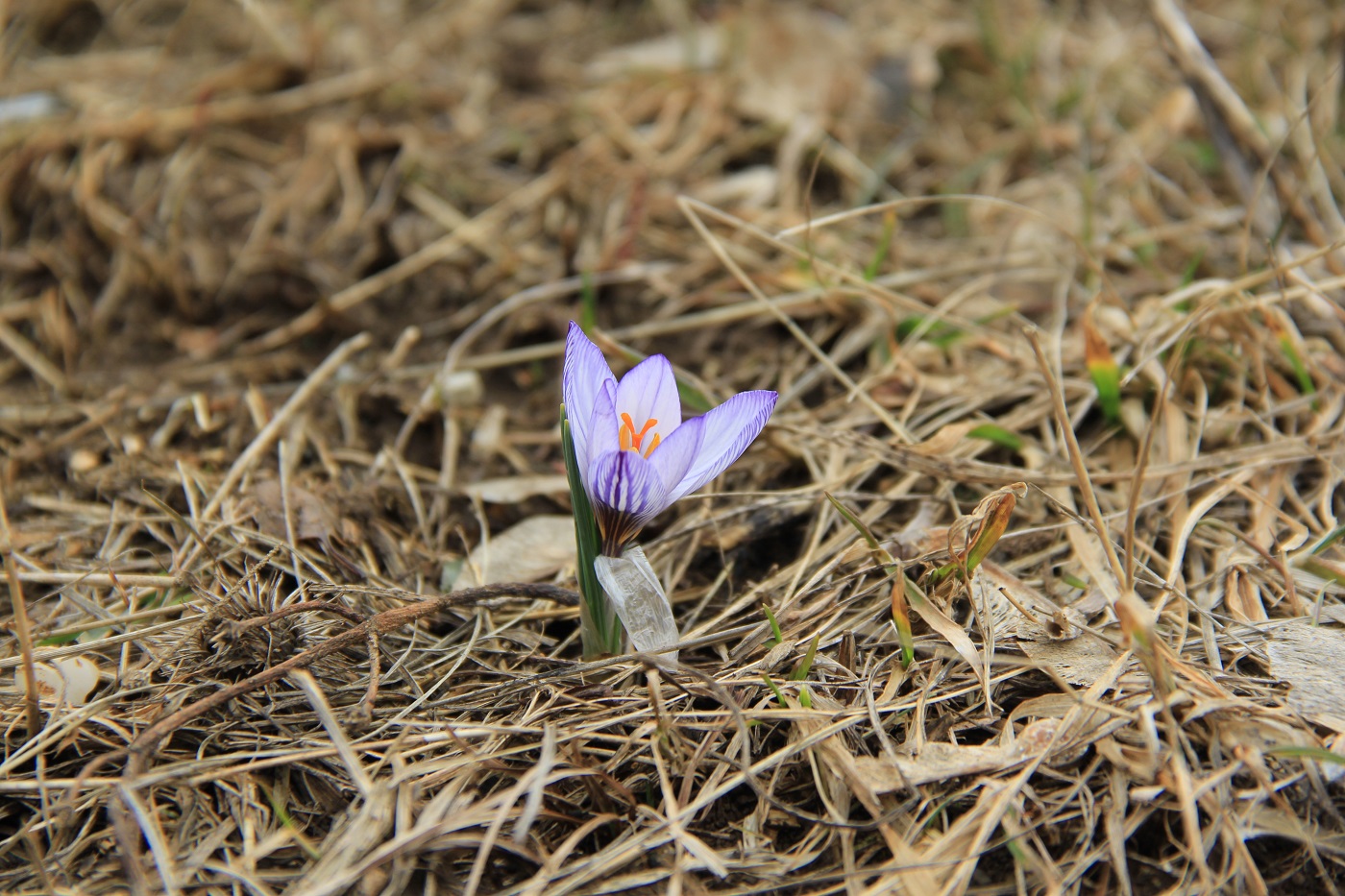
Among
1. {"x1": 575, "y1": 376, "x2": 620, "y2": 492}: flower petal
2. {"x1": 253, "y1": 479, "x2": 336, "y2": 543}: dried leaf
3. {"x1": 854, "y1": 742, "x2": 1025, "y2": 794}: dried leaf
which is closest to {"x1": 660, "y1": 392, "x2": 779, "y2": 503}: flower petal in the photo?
{"x1": 575, "y1": 376, "x2": 620, "y2": 492}: flower petal

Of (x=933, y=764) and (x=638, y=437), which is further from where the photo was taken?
(x=638, y=437)

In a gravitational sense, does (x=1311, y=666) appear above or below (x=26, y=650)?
below

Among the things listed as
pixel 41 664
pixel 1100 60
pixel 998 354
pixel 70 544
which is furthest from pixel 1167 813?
pixel 1100 60

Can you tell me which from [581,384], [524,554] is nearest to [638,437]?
[581,384]

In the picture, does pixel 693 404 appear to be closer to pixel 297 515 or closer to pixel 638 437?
pixel 638 437

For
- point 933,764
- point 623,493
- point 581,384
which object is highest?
point 581,384

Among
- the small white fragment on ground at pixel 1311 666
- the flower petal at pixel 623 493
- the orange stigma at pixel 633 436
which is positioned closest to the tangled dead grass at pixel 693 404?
the small white fragment on ground at pixel 1311 666

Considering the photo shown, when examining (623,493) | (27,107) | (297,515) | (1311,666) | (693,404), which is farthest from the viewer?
(27,107)
